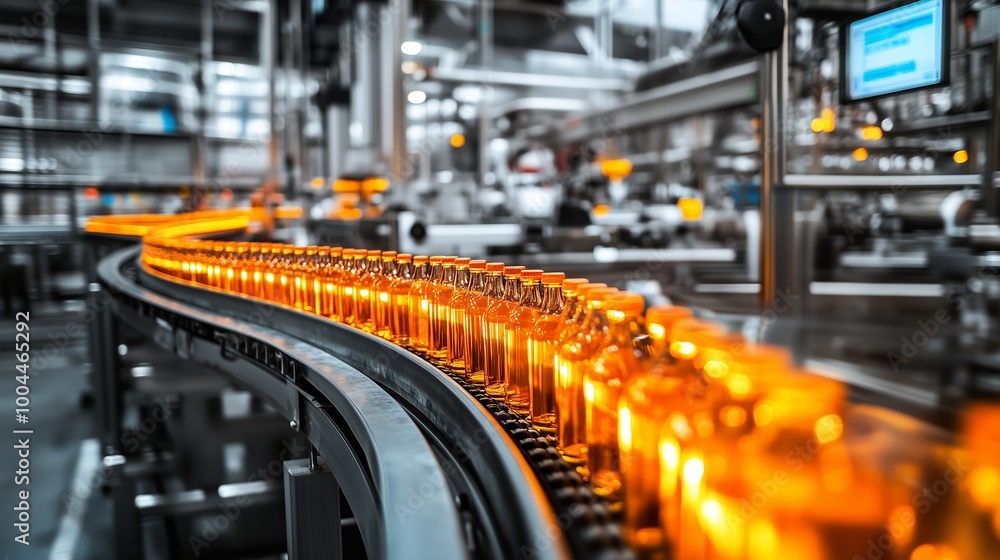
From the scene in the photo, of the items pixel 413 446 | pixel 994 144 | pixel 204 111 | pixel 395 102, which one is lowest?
pixel 413 446

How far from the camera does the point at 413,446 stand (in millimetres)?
1001

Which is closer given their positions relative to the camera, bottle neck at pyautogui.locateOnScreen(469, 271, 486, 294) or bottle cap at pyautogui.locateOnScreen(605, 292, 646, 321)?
bottle cap at pyautogui.locateOnScreen(605, 292, 646, 321)

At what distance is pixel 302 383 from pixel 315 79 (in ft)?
33.7

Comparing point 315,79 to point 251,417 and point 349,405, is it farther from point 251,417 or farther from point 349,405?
point 349,405

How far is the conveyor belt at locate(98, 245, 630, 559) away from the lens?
766 millimetres

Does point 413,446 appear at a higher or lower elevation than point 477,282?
lower

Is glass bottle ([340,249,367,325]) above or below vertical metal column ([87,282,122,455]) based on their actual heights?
above

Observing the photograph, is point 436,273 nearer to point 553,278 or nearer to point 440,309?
point 440,309

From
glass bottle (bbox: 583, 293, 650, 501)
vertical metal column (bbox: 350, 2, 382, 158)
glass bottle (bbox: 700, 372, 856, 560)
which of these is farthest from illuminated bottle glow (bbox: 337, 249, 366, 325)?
vertical metal column (bbox: 350, 2, 382, 158)

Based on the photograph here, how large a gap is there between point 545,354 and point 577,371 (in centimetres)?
14

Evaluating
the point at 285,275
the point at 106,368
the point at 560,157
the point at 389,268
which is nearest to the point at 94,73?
the point at 560,157

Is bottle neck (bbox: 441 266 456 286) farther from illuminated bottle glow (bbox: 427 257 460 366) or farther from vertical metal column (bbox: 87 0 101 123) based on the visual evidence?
vertical metal column (bbox: 87 0 101 123)

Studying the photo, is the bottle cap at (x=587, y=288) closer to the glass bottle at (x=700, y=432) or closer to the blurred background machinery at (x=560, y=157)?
the glass bottle at (x=700, y=432)

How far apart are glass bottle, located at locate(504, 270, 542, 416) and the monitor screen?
6.91 ft
